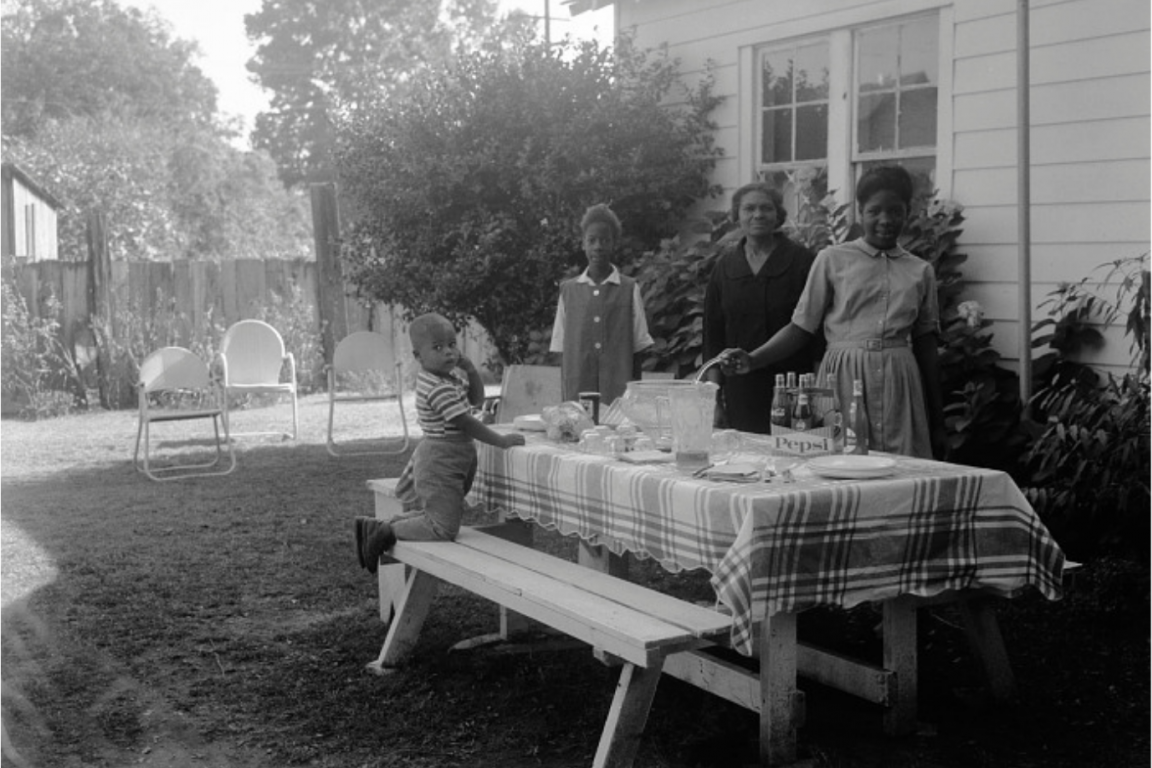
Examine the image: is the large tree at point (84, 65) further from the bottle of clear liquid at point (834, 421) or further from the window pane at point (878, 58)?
the bottle of clear liquid at point (834, 421)

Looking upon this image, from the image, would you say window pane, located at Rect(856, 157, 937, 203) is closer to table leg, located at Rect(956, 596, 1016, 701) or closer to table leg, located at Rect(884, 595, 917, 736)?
table leg, located at Rect(956, 596, 1016, 701)

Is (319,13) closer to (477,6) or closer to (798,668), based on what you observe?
(477,6)

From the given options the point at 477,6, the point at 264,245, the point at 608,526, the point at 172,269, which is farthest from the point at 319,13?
the point at 608,526

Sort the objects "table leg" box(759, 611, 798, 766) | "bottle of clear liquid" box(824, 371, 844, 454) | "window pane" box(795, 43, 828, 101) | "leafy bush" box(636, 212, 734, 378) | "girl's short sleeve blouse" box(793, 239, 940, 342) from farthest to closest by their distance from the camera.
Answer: "window pane" box(795, 43, 828, 101) < "leafy bush" box(636, 212, 734, 378) < "girl's short sleeve blouse" box(793, 239, 940, 342) < "bottle of clear liquid" box(824, 371, 844, 454) < "table leg" box(759, 611, 798, 766)

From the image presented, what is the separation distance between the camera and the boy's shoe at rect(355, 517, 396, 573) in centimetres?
484

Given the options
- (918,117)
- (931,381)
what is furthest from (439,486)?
(918,117)

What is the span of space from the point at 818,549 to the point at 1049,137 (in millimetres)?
4057

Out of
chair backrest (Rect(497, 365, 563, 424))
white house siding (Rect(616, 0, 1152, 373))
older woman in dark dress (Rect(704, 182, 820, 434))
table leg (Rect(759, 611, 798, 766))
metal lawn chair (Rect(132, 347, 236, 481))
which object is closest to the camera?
table leg (Rect(759, 611, 798, 766))

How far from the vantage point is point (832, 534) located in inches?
143

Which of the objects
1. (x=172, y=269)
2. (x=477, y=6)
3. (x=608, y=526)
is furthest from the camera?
(x=477, y=6)

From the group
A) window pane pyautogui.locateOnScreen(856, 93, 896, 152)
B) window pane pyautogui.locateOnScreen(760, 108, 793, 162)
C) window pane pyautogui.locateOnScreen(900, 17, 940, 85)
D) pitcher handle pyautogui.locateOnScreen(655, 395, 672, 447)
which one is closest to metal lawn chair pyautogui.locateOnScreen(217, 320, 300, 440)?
window pane pyautogui.locateOnScreen(760, 108, 793, 162)

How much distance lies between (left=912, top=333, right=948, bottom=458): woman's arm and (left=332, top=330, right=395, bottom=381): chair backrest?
6.65 m

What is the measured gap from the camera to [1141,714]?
4.30 metres

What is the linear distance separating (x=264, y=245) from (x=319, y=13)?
27.2 ft
